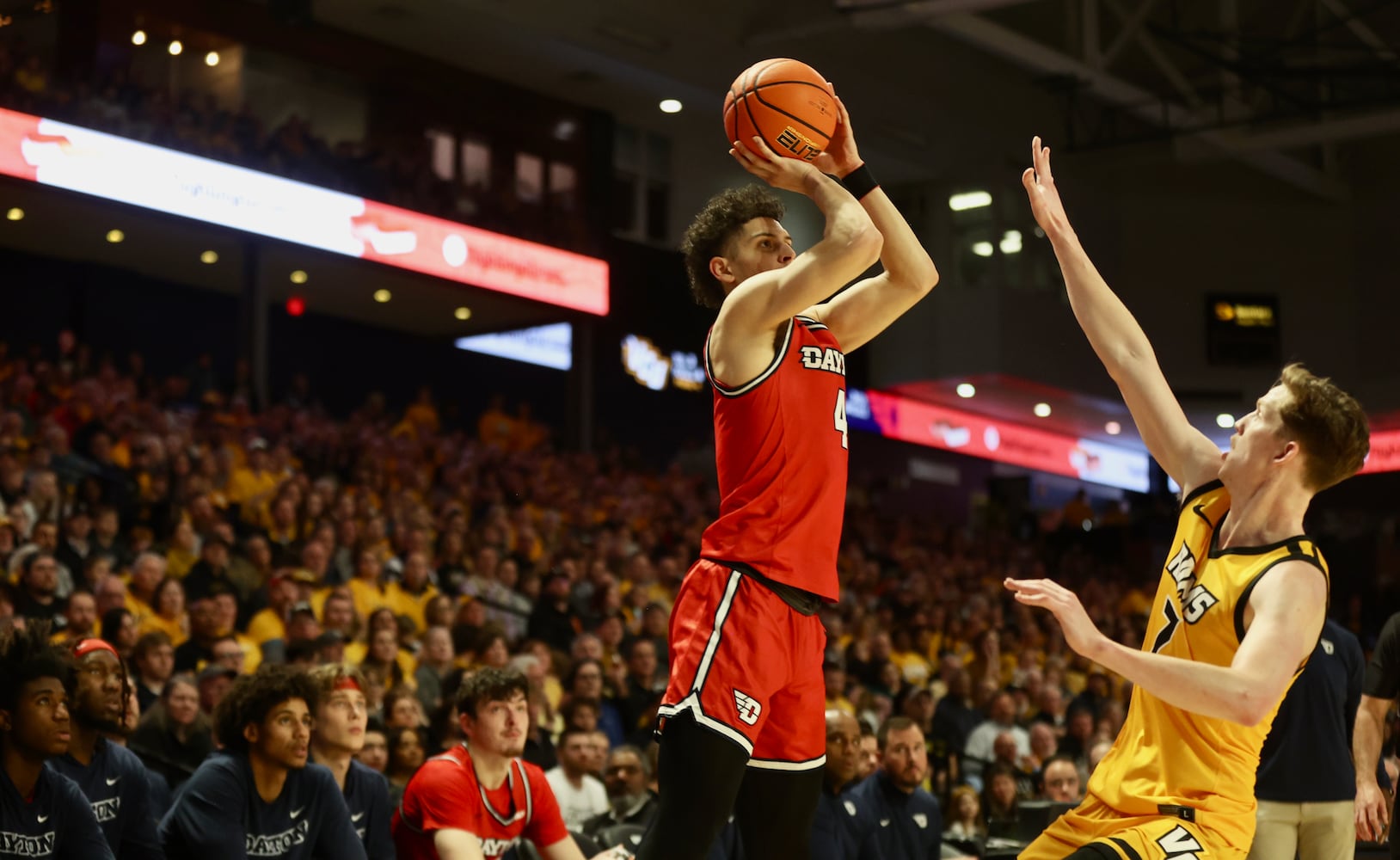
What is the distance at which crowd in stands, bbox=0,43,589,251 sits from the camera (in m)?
13.4

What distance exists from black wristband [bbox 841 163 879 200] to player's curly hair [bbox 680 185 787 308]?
179 millimetres

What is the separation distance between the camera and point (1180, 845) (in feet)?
10.2

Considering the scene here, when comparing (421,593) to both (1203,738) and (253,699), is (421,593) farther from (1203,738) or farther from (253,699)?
(1203,738)

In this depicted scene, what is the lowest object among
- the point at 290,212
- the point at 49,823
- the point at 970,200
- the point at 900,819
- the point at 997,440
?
the point at 900,819

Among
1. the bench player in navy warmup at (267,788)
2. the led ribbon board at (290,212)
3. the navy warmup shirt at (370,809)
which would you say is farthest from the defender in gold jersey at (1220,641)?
the led ribbon board at (290,212)

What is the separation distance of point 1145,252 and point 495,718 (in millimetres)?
18789

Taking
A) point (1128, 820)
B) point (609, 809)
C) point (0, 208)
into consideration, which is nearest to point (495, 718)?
point (609, 809)

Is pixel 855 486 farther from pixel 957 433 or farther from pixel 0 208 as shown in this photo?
pixel 0 208

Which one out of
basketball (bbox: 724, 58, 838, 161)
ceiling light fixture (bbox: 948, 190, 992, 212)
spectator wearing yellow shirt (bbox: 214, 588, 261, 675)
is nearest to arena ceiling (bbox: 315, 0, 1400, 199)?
ceiling light fixture (bbox: 948, 190, 992, 212)

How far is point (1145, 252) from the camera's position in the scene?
2253 centimetres

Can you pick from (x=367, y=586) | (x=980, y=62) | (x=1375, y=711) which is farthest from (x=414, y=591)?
(x=980, y=62)

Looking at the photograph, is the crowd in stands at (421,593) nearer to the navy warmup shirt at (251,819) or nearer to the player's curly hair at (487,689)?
the navy warmup shirt at (251,819)

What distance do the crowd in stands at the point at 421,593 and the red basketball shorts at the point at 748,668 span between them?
3800 mm

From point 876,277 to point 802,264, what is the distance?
1.47 ft
